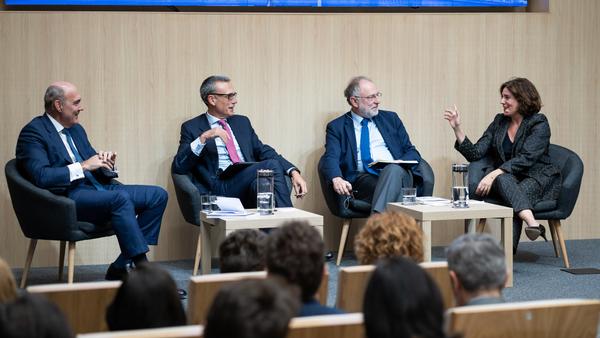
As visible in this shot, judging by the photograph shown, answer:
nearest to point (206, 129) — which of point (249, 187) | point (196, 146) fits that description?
point (196, 146)

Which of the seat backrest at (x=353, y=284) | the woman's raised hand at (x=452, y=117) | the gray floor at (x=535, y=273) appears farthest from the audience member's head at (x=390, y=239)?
the woman's raised hand at (x=452, y=117)

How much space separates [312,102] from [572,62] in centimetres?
220

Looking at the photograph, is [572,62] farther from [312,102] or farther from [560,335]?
[560,335]

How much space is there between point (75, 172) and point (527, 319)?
145 inches

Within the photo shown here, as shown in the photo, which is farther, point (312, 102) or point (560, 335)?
point (312, 102)

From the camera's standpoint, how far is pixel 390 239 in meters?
3.07

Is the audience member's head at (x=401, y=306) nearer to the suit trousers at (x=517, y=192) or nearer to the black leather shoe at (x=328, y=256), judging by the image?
the suit trousers at (x=517, y=192)

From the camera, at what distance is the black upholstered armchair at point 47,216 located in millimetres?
5277

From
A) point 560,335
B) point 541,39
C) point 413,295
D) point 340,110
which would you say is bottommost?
point 560,335

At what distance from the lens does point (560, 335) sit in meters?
2.39

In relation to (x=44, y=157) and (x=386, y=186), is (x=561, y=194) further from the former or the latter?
(x=44, y=157)

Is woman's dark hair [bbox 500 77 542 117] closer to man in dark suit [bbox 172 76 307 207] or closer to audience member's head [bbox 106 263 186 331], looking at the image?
man in dark suit [bbox 172 76 307 207]

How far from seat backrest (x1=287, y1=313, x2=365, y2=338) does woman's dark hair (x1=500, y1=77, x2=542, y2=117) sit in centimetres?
470

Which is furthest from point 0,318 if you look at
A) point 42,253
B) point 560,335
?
point 42,253
